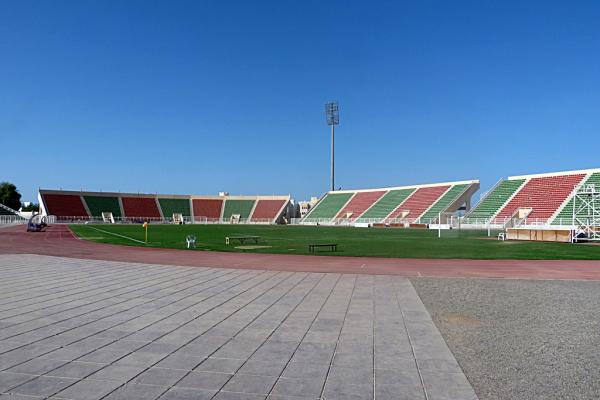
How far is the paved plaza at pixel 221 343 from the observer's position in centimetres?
468

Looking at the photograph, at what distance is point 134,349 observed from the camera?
19.9 ft

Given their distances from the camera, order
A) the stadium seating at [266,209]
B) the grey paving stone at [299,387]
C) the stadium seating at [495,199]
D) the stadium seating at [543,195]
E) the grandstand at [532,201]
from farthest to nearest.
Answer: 1. the stadium seating at [266,209]
2. the stadium seating at [495,199]
3. the stadium seating at [543,195]
4. the grandstand at [532,201]
5. the grey paving stone at [299,387]

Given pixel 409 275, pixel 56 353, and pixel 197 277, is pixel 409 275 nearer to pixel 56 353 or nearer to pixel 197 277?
pixel 197 277

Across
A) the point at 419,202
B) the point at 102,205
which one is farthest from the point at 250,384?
the point at 102,205

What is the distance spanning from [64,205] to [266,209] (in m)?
44.6

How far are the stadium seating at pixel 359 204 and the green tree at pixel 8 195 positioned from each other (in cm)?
9274

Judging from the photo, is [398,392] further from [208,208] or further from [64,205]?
[208,208]

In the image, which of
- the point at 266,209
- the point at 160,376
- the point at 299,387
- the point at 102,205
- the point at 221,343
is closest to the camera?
the point at 299,387

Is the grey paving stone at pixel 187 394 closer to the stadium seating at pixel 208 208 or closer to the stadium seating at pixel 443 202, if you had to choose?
the stadium seating at pixel 443 202

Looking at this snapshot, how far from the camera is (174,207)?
349 feet

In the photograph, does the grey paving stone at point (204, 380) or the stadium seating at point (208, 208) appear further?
the stadium seating at point (208, 208)

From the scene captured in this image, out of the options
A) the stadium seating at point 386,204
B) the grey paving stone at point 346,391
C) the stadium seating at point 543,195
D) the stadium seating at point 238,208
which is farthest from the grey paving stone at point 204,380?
the stadium seating at point 238,208

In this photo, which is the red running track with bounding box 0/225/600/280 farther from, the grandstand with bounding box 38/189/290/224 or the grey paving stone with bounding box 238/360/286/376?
the grandstand with bounding box 38/189/290/224

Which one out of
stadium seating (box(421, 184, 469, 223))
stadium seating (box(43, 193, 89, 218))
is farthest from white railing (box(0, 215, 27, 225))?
stadium seating (box(421, 184, 469, 223))
